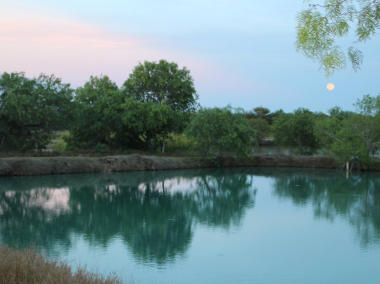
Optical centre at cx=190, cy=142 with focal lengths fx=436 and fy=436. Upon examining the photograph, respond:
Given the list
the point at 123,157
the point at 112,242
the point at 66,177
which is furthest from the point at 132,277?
the point at 123,157

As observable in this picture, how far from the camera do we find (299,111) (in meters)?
41.9

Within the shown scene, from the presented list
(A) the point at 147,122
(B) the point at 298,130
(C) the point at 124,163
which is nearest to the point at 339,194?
(C) the point at 124,163

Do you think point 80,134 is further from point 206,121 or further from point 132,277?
point 132,277

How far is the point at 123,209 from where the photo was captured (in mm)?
18578

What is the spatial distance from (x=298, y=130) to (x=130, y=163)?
16903 millimetres

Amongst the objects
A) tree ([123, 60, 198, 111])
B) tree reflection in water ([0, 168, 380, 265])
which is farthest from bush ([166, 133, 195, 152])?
tree reflection in water ([0, 168, 380, 265])

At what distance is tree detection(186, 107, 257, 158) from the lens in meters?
34.0

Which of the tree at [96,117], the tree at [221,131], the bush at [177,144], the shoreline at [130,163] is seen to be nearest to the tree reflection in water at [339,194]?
the shoreline at [130,163]

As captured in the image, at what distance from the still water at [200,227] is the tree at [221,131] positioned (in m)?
6.41

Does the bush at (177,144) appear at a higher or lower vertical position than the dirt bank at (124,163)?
higher

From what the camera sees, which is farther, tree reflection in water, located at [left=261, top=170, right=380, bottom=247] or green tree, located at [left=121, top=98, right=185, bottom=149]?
green tree, located at [left=121, top=98, right=185, bottom=149]

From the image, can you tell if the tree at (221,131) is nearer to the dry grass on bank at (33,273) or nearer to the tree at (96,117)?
the tree at (96,117)

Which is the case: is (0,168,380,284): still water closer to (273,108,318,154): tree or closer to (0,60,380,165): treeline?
(0,60,380,165): treeline

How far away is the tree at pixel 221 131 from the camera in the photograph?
1340 inches
